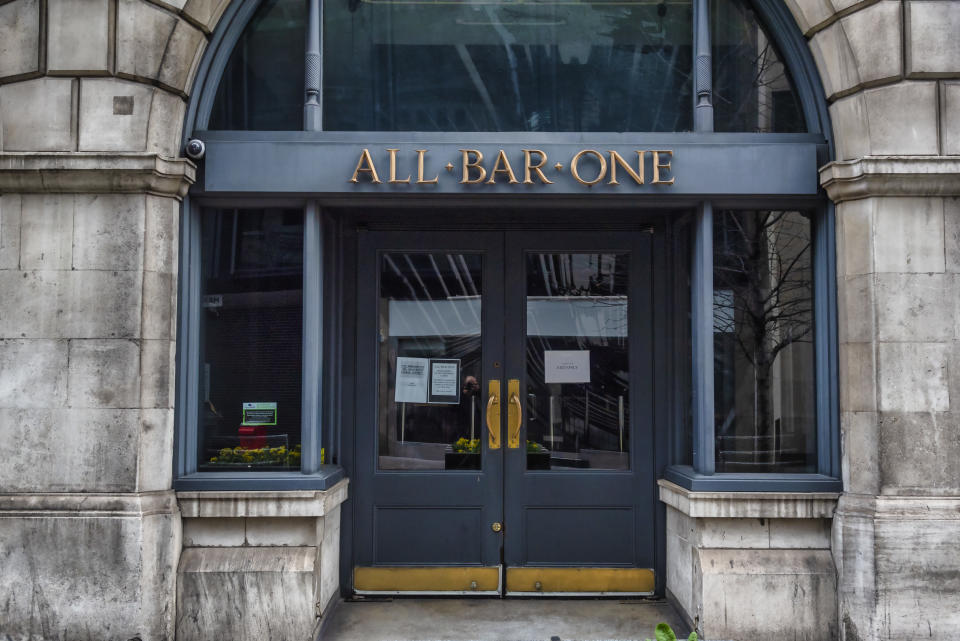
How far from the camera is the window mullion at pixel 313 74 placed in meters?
6.02

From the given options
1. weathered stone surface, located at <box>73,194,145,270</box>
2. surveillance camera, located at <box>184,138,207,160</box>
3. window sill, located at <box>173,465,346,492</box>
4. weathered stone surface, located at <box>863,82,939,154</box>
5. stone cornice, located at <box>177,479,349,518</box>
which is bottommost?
stone cornice, located at <box>177,479,349,518</box>

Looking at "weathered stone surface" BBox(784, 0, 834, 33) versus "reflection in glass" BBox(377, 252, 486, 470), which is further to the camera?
"reflection in glass" BBox(377, 252, 486, 470)

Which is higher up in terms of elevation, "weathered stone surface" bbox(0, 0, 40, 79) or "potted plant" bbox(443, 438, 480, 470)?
"weathered stone surface" bbox(0, 0, 40, 79)

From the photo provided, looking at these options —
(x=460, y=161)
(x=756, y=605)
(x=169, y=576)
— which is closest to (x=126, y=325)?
(x=169, y=576)

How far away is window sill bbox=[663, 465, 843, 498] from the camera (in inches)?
225

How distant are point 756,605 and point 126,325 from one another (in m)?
5.06

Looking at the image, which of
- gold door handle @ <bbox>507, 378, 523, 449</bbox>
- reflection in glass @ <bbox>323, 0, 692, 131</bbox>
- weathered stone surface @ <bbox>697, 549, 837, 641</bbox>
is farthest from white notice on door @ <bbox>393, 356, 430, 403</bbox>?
weathered stone surface @ <bbox>697, 549, 837, 641</bbox>

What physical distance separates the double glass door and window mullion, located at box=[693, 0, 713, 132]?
109 centimetres

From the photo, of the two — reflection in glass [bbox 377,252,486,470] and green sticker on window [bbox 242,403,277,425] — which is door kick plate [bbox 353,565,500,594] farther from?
green sticker on window [bbox 242,403,277,425]

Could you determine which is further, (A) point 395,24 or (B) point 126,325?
(A) point 395,24

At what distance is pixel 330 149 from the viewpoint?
5.82 m

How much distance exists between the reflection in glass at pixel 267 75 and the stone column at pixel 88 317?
51cm

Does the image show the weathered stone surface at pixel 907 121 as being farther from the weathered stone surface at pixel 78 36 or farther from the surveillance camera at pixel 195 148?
the weathered stone surface at pixel 78 36

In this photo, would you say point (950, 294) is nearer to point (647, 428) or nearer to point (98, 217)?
point (647, 428)
